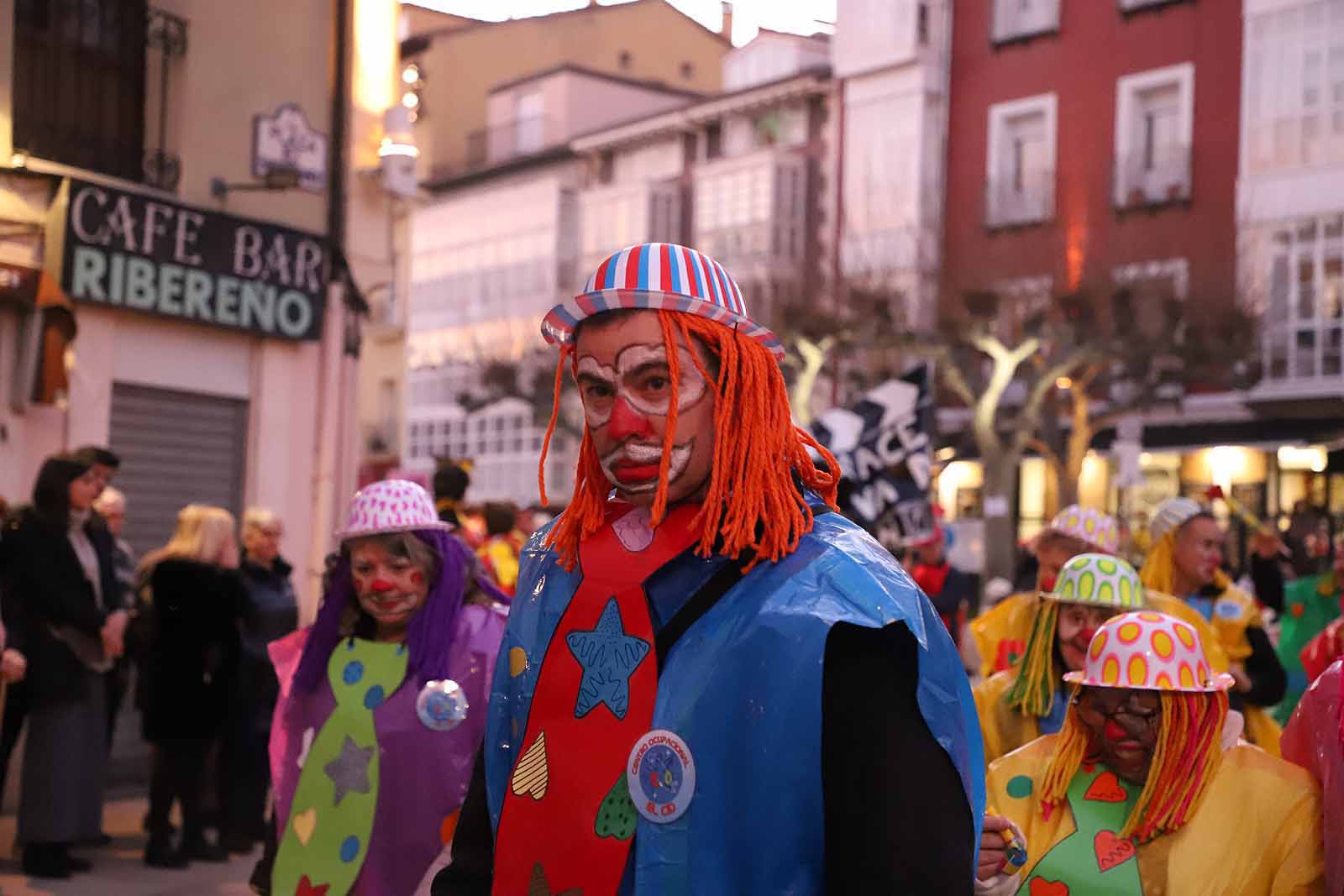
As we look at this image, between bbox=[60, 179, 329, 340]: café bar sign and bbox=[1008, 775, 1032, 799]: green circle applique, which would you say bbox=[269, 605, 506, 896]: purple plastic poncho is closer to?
bbox=[1008, 775, 1032, 799]: green circle applique

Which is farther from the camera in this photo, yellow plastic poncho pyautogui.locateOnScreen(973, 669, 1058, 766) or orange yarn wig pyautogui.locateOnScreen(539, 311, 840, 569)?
yellow plastic poncho pyautogui.locateOnScreen(973, 669, 1058, 766)

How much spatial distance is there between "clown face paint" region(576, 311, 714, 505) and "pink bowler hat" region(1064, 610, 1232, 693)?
208cm

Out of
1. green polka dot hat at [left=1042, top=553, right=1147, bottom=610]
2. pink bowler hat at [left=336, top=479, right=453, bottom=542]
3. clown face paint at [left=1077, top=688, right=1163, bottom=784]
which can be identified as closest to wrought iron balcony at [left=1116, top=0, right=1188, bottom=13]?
green polka dot hat at [left=1042, top=553, right=1147, bottom=610]

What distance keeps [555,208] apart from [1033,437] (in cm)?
1800

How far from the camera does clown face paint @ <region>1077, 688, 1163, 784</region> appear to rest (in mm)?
4270

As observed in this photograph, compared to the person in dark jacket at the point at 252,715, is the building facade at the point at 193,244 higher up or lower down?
higher up

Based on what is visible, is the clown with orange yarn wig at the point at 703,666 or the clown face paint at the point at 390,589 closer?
the clown with orange yarn wig at the point at 703,666

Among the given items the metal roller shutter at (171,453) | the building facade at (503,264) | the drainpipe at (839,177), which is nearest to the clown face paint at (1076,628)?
the metal roller shutter at (171,453)

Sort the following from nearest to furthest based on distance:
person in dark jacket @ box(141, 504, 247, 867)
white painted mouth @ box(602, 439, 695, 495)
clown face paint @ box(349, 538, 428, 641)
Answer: white painted mouth @ box(602, 439, 695, 495) → clown face paint @ box(349, 538, 428, 641) → person in dark jacket @ box(141, 504, 247, 867)

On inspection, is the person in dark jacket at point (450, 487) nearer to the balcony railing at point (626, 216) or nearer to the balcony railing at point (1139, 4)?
the balcony railing at point (1139, 4)

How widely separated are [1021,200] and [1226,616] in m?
27.8

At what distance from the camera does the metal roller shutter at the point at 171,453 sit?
41.8 ft

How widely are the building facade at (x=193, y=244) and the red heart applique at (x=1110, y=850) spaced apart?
342 inches

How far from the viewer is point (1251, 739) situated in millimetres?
7086
